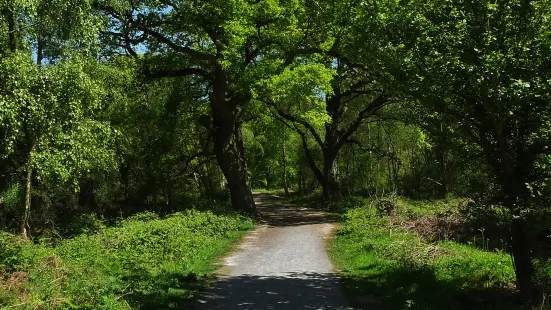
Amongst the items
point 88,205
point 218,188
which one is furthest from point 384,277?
point 218,188

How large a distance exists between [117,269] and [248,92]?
12.3 metres

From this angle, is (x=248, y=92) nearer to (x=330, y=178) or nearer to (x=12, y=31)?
(x=12, y=31)

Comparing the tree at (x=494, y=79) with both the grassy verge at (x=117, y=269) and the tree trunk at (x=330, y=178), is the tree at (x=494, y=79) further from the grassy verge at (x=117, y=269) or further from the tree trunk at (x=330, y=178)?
the tree trunk at (x=330, y=178)

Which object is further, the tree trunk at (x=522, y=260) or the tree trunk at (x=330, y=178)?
the tree trunk at (x=330, y=178)

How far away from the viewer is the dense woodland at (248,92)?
7.57m

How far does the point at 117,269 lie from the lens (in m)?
10.7

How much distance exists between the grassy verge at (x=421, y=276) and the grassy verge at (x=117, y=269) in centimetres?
349

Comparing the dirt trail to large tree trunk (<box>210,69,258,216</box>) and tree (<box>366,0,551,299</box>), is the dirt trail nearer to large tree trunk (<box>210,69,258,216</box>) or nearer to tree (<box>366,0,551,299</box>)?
tree (<box>366,0,551,299</box>)

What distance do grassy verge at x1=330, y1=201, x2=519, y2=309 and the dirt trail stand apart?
518 mm

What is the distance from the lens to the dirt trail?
8.60 meters

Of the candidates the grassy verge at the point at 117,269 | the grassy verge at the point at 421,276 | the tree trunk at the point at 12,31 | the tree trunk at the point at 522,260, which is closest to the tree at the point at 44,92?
the tree trunk at the point at 12,31

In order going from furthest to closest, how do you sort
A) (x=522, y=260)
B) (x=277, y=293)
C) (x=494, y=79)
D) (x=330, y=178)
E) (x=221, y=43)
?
(x=330, y=178)
(x=221, y=43)
(x=277, y=293)
(x=522, y=260)
(x=494, y=79)

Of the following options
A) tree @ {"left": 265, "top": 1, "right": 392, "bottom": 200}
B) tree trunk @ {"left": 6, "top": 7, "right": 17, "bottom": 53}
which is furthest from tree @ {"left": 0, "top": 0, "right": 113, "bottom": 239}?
tree @ {"left": 265, "top": 1, "right": 392, "bottom": 200}

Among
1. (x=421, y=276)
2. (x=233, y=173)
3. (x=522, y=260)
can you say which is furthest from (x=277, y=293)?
(x=233, y=173)
